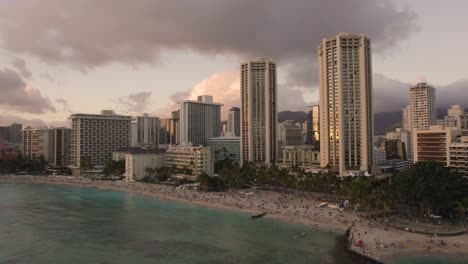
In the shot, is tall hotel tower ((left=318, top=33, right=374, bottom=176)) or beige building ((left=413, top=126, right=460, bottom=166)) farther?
tall hotel tower ((left=318, top=33, right=374, bottom=176))

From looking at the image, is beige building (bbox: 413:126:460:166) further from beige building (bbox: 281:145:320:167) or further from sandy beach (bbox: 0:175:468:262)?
beige building (bbox: 281:145:320:167)

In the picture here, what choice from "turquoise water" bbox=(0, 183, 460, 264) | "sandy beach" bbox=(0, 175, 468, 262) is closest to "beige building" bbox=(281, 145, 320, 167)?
"sandy beach" bbox=(0, 175, 468, 262)

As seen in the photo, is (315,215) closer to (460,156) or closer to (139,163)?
(460,156)

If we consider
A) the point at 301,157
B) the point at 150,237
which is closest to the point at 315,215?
the point at 150,237

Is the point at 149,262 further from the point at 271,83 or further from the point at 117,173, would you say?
the point at 271,83

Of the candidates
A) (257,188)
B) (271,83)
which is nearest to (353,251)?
(257,188)

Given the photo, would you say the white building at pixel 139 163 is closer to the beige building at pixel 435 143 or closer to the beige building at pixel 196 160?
the beige building at pixel 196 160
